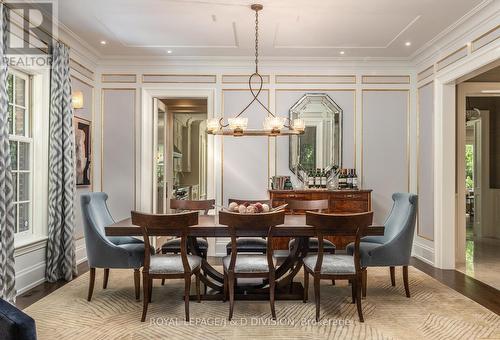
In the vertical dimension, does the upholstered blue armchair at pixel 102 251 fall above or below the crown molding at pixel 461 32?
below

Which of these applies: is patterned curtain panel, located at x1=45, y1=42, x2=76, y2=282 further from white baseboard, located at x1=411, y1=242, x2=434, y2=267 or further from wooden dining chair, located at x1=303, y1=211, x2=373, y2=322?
white baseboard, located at x1=411, y1=242, x2=434, y2=267

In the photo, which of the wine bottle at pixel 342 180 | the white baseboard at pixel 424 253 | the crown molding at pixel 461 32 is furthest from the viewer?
the wine bottle at pixel 342 180

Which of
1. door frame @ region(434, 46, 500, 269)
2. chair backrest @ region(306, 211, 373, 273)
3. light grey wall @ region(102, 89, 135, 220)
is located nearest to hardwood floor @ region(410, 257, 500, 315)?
door frame @ region(434, 46, 500, 269)

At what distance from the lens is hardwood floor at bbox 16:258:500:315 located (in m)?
3.59

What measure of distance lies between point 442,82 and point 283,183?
7.94 feet

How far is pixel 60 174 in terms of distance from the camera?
4.32 m

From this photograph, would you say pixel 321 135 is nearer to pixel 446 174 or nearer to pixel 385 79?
pixel 385 79

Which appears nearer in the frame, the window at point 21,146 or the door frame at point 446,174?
the window at point 21,146

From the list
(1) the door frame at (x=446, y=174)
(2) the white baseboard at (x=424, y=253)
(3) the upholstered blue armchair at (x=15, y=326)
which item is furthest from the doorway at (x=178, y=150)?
(3) the upholstered blue armchair at (x=15, y=326)

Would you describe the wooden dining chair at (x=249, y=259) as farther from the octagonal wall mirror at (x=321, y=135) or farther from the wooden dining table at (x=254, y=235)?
the octagonal wall mirror at (x=321, y=135)

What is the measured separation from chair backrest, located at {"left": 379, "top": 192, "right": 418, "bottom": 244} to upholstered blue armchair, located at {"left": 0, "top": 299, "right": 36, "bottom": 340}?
10.8ft

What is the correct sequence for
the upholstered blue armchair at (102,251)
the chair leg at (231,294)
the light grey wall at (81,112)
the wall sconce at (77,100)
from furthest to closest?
the light grey wall at (81,112), the wall sconce at (77,100), the upholstered blue armchair at (102,251), the chair leg at (231,294)

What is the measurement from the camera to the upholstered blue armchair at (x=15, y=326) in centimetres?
106

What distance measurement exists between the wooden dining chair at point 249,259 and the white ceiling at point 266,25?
2109mm
